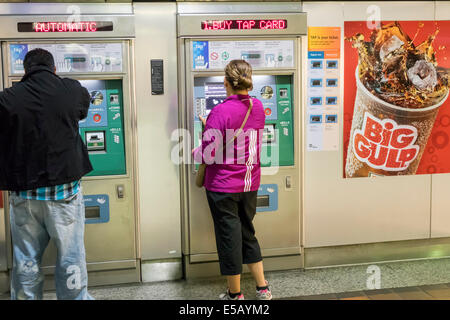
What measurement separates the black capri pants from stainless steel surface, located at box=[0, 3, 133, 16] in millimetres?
1618

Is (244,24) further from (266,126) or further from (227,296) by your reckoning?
(227,296)

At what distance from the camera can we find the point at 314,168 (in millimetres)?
4266

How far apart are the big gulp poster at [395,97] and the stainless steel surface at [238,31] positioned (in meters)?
0.47

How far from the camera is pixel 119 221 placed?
3938mm

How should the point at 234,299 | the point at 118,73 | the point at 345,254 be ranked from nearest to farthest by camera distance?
1. the point at 234,299
2. the point at 118,73
3. the point at 345,254

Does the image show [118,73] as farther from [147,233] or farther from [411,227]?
[411,227]

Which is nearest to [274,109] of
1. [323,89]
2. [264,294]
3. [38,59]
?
[323,89]

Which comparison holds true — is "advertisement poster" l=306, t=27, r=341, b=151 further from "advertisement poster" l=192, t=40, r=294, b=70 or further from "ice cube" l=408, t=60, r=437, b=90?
"ice cube" l=408, t=60, r=437, b=90

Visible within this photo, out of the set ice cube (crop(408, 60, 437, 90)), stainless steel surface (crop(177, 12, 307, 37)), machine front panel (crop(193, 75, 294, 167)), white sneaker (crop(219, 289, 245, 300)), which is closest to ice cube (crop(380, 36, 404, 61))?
ice cube (crop(408, 60, 437, 90))

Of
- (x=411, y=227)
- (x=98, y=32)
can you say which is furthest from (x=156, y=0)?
(x=411, y=227)

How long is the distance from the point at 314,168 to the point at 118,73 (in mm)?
1830

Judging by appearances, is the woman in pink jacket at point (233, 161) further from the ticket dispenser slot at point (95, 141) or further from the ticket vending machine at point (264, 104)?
the ticket dispenser slot at point (95, 141)

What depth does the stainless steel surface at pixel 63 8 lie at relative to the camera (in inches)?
144

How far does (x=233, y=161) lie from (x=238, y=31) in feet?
3.90
